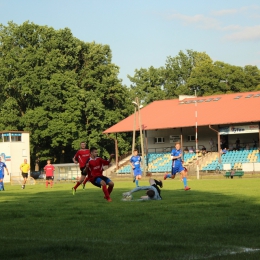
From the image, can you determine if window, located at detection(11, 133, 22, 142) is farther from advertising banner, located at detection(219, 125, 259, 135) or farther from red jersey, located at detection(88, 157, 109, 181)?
red jersey, located at detection(88, 157, 109, 181)

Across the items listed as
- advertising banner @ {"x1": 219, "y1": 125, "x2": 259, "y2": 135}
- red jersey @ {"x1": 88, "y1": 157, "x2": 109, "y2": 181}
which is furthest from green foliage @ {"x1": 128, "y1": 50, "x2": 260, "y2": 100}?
red jersey @ {"x1": 88, "y1": 157, "x2": 109, "y2": 181}

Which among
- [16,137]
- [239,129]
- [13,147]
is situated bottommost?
[13,147]

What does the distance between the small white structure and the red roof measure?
937 cm

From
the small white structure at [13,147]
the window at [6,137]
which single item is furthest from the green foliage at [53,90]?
the window at [6,137]

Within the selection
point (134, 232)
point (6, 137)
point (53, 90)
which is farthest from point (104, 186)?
point (53, 90)

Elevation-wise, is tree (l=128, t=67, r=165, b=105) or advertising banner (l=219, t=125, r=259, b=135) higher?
tree (l=128, t=67, r=165, b=105)

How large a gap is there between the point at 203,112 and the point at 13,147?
805 inches

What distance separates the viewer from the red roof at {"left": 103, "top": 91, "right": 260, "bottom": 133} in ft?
213

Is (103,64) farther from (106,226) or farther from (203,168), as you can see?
(106,226)

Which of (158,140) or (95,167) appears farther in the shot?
(158,140)

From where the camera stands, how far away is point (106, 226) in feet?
40.5

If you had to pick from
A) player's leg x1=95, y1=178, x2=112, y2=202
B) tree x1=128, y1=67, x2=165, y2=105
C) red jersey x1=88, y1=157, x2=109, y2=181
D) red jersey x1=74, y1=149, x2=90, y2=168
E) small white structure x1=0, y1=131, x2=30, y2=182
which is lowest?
player's leg x1=95, y1=178, x2=112, y2=202

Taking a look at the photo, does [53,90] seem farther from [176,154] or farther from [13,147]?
[176,154]

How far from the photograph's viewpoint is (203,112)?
69938 millimetres
